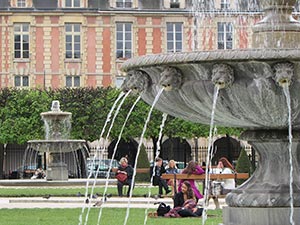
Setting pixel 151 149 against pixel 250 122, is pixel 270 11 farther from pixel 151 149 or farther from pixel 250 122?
pixel 151 149

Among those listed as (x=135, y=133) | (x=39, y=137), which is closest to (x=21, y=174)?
(x=39, y=137)

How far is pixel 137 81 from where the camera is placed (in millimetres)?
9703

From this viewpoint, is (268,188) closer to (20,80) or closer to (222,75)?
(222,75)

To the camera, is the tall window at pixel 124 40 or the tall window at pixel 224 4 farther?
the tall window at pixel 124 40

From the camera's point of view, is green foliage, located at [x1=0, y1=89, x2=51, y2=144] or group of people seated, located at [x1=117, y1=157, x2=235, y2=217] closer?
group of people seated, located at [x1=117, y1=157, x2=235, y2=217]

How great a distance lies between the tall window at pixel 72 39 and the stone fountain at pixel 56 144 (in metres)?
18.9

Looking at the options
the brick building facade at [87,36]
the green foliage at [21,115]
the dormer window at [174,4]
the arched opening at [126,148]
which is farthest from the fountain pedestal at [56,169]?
the dormer window at [174,4]

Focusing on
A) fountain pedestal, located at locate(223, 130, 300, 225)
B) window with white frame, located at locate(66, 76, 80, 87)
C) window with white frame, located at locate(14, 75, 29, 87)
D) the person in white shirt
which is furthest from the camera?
window with white frame, located at locate(66, 76, 80, 87)

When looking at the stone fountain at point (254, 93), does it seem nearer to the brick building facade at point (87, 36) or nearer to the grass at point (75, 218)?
the grass at point (75, 218)

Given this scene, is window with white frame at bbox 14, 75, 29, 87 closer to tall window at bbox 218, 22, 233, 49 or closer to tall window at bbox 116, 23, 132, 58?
tall window at bbox 116, 23, 132, 58

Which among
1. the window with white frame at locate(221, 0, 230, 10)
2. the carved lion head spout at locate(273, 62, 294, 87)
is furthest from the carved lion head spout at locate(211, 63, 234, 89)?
the window with white frame at locate(221, 0, 230, 10)

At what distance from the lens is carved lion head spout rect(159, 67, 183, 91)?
9.20 m

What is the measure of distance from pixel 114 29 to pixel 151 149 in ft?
21.3

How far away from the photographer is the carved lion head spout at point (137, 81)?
382 inches
